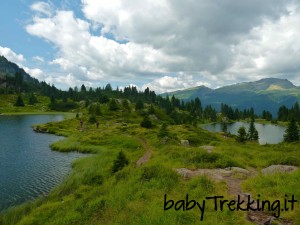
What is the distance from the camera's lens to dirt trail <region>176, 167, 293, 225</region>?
1541 centimetres

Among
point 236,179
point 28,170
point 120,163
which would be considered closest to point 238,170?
point 236,179

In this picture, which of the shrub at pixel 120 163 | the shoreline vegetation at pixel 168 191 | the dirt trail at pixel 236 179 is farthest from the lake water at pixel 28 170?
the dirt trail at pixel 236 179

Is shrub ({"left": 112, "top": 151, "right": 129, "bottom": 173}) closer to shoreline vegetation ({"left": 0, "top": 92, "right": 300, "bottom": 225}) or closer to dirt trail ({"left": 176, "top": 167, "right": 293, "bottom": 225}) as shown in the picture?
shoreline vegetation ({"left": 0, "top": 92, "right": 300, "bottom": 225})

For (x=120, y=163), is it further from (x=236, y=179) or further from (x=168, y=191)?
(x=236, y=179)

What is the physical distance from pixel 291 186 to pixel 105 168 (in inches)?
1140

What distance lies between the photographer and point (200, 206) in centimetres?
1805

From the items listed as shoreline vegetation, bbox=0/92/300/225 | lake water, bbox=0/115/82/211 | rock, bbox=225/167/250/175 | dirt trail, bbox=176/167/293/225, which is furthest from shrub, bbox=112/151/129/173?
rock, bbox=225/167/250/175

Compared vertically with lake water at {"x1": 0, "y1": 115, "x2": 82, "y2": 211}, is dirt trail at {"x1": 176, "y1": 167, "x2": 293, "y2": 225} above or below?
above

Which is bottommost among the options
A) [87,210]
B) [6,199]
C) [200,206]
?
[6,199]

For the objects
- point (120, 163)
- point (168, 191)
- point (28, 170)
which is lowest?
point (28, 170)

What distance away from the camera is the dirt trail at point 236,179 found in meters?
15.4

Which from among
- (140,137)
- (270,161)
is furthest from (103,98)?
(270,161)

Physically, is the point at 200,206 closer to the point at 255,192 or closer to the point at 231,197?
the point at 231,197

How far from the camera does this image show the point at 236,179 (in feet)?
81.5
